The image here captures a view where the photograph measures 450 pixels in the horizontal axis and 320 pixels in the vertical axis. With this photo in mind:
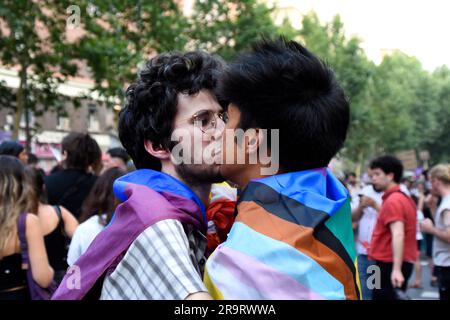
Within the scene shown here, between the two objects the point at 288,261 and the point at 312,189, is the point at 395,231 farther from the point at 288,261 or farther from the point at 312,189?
the point at 288,261

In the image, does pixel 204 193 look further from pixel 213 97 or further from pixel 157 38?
pixel 157 38

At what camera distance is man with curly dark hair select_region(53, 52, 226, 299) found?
140 centimetres

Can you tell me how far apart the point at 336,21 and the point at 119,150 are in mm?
34099

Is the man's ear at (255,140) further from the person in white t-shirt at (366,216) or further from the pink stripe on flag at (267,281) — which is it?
the person in white t-shirt at (366,216)

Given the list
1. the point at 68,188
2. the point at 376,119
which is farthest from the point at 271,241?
the point at 376,119

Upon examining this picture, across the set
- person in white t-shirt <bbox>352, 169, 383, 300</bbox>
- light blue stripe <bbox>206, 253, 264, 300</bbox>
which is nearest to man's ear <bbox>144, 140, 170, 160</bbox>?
light blue stripe <bbox>206, 253, 264, 300</bbox>

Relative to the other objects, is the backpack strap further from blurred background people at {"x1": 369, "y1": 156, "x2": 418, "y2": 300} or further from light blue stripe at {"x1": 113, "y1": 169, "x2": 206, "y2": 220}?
blurred background people at {"x1": 369, "y1": 156, "x2": 418, "y2": 300}

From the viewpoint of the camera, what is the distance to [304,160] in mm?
1465

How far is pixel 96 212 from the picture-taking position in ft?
14.2

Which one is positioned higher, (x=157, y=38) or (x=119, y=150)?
(x=157, y=38)

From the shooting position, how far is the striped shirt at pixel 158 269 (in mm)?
1339

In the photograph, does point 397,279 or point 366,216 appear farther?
point 366,216

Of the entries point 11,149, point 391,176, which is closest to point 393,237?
point 391,176

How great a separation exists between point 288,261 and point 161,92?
805mm
